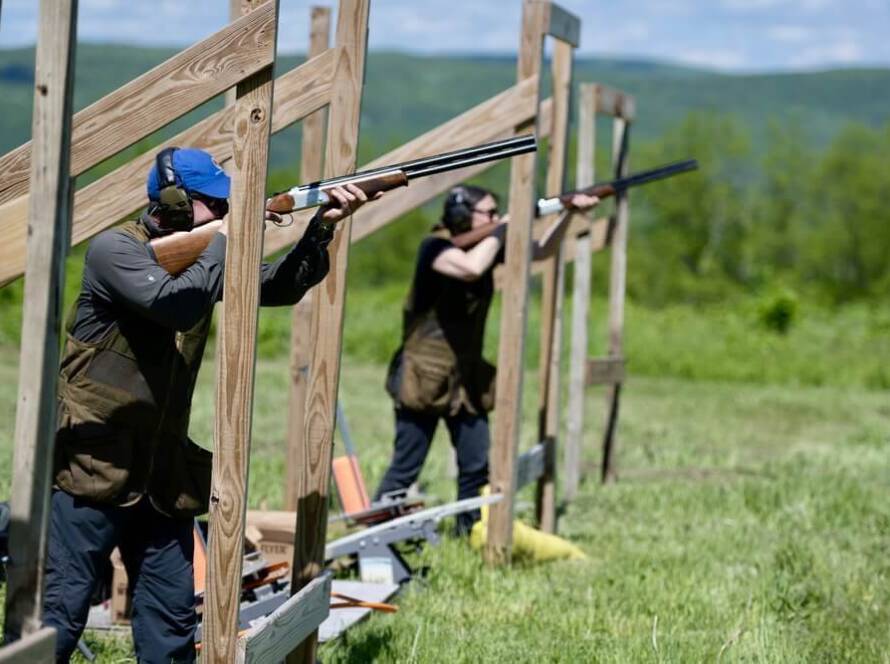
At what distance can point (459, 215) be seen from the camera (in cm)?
750

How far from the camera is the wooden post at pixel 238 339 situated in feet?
12.4

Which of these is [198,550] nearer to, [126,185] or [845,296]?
[126,185]

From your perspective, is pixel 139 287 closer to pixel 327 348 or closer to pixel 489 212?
pixel 327 348

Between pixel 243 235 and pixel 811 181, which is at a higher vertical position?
pixel 811 181

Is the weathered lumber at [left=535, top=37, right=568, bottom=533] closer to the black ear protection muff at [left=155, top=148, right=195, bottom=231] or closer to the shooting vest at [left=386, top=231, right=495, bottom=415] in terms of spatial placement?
the shooting vest at [left=386, top=231, right=495, bottom=415]

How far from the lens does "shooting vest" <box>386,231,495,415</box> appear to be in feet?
24.9

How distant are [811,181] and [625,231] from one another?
6383cm

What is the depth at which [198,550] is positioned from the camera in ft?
17.5

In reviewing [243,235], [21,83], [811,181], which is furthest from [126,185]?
[21,83]

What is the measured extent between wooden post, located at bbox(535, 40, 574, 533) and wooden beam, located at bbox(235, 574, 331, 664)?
12.1ft

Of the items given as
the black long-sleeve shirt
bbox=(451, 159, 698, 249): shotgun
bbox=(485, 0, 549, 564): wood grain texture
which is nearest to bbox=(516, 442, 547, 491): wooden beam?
bbox=(485, 0, 549, 564): wood grain texture

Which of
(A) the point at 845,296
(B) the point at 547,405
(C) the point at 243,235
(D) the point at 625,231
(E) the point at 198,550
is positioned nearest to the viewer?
(C) the point at 243,235

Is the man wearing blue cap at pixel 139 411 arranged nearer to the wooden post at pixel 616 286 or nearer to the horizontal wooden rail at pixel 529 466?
the horizontal wooden rail at pixel 529 466

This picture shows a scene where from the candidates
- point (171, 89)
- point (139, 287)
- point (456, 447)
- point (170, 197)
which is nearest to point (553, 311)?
point (456, 447)
